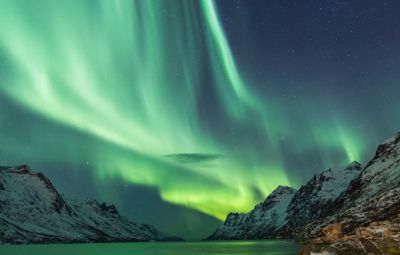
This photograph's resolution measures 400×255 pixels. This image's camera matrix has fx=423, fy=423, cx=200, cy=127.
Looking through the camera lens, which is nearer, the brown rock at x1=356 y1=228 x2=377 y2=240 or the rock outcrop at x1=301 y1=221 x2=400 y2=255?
the rock outcrop at x1=301 y1=221 x2=400 y2=255

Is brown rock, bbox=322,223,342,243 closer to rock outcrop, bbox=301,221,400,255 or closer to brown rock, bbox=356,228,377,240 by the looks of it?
rock outcrop, bbox=301,221,400,255

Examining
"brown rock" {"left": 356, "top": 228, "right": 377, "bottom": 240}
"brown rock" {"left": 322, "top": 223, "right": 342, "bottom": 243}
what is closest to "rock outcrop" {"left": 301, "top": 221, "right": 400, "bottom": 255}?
"brown rock" {"left": 356, "top": 228, "right": 377, "bottom": 240}

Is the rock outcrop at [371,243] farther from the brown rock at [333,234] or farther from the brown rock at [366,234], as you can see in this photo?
the brown rock at [333,234]

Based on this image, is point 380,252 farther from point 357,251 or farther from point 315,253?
point 315,253

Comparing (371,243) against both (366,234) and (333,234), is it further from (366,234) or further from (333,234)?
(333,234)

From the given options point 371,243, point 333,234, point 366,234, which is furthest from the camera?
point 333,234

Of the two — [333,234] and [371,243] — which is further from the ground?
[333,234]

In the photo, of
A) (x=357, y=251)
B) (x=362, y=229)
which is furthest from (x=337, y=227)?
(x=357, y=251)

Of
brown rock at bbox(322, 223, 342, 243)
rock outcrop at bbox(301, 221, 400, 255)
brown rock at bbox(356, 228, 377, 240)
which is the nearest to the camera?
rock outcrop at bbox(301, 221, 400, 255)

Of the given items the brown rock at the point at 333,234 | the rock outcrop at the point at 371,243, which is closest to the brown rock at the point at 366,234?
the rock outcrop at the point at 371,243

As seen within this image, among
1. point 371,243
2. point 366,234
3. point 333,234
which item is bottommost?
point 371,243

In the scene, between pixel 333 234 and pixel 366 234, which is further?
pixel 333 234

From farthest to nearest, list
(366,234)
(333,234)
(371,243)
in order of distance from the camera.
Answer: (333,234) → (366,234) → (371,243)

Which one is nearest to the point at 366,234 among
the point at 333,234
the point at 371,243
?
the point at 371,243
